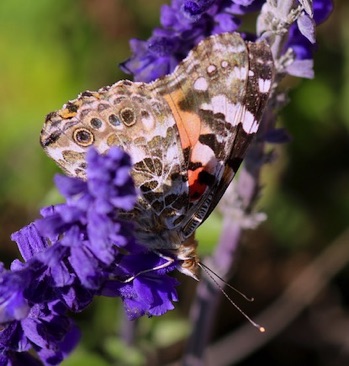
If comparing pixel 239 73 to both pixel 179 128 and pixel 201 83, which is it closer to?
pixel 201 83

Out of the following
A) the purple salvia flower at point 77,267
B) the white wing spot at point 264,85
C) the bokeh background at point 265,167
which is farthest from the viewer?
the bokeh background at point 265,167

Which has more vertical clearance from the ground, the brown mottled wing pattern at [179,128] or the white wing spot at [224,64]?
the white wing spot at [224,64]

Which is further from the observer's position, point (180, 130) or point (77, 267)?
point (180, 130)

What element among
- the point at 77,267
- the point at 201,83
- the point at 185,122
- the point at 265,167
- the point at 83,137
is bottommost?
the point at 265,167

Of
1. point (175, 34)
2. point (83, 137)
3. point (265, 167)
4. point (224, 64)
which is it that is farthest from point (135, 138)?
point (265, 167)

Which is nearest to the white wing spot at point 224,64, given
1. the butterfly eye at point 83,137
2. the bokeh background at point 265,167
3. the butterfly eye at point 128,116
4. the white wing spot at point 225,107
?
the white wing spot at point 225,107

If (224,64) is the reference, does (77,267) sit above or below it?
below

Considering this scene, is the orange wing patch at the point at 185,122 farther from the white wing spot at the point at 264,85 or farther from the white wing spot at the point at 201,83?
the white wing spot at the point at 264,85
